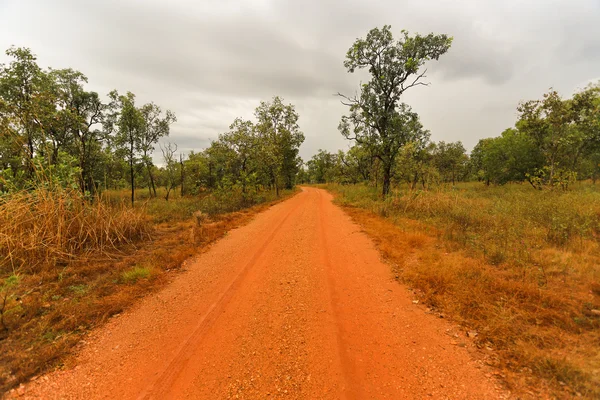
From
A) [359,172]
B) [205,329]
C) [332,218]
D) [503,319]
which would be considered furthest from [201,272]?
[359,172]

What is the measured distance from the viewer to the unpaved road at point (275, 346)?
2.49 m

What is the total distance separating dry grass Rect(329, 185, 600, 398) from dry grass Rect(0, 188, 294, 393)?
584cm

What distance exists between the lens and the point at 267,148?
19500 mm

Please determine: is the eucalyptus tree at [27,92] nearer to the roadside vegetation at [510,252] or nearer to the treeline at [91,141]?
the treeline at [91,141]

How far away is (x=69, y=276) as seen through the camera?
16.6 ft

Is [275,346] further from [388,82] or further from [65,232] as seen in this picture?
[388,82]

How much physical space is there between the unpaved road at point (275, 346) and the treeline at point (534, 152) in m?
13.1

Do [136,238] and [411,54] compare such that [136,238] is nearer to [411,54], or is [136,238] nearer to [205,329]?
[205,329]

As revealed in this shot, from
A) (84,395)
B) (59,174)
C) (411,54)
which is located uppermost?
(411,54)

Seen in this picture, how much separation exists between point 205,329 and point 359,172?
3918 centimetres

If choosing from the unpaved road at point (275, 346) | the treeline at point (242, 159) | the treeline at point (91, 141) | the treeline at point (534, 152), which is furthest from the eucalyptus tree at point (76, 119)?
the treeline at point (534, 152)

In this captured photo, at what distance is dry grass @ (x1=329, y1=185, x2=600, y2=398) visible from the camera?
2.60m

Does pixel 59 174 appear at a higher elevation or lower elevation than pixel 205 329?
higher

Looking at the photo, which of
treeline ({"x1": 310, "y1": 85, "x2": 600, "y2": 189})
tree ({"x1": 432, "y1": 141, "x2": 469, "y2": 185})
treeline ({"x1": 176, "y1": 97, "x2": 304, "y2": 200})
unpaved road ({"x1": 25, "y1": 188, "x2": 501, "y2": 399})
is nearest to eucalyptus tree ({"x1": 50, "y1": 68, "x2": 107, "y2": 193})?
treeline ({"x1": 176, "y1": 97, "x2": 304, "y2": 200})
